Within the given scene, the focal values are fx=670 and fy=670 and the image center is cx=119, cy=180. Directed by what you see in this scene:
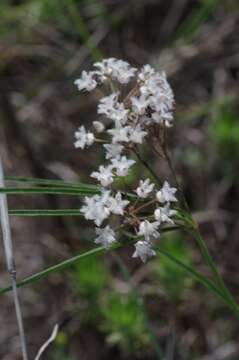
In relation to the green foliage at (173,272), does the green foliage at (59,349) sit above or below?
below

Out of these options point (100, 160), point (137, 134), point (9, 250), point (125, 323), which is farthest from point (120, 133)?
point (100, 160)

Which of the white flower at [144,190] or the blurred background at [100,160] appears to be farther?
the blurred background at [100,160]

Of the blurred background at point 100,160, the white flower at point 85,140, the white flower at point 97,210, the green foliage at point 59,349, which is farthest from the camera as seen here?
the blurred background at point 100,160

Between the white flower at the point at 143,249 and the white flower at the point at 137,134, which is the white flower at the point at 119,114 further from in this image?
the white flower at the point at 143,249

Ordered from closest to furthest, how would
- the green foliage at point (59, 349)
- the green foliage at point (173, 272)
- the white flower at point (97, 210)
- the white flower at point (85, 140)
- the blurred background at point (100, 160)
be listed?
1. the white flower at point (97, 210)
2. the white flower at point (85, 140)
3. the green foliage at point (59, 349)
4. the green foliage at point (173, 272)
5. the blurred background at point (100, 160)

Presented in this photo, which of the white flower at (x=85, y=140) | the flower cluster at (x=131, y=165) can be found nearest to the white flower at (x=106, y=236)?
the flower cluster at (x=131, y=165)

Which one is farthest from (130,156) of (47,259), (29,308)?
(29,308)

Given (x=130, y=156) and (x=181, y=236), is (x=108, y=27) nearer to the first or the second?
(x=130, y=156)
